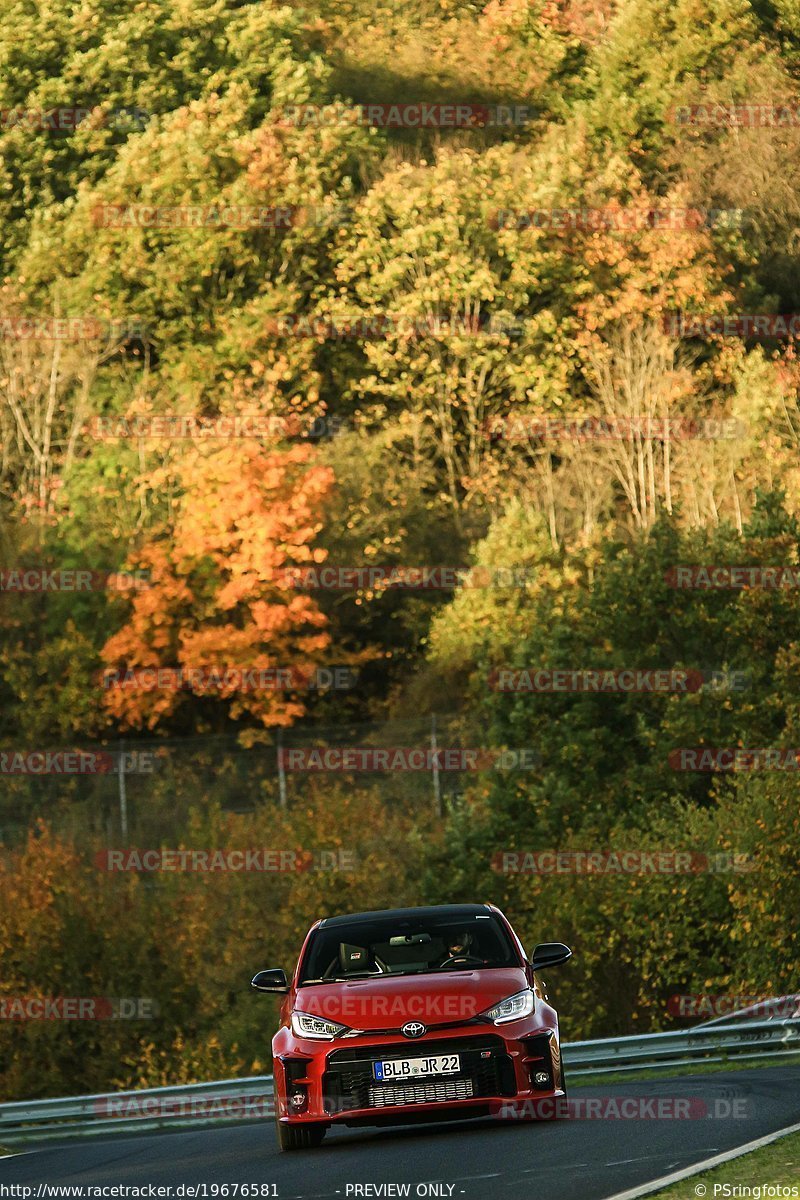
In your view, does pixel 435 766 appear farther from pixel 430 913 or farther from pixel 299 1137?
pixel 299 1137

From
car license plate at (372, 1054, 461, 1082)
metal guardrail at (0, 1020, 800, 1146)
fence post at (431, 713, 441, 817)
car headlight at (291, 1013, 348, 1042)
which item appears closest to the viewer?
car license plate at (372, 1054, 461, 1082)

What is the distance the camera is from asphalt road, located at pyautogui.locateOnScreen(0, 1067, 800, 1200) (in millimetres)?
10977

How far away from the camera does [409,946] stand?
46.2ft

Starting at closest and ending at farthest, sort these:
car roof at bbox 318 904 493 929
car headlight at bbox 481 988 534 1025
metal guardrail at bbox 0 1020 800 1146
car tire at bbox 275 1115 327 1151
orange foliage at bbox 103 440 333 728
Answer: car headlight at bbox 481 988 534 1025
car tire at bbox 275 1115 327 1151
car roof at bbox 318 904 493 929
metal guardrail at bbox 0 1020 800 1146
orange foliage at bbox 103 440 333 728

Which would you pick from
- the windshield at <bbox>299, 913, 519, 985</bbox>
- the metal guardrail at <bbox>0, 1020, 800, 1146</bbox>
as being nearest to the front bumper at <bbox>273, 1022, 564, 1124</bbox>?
the windshield at <bbox>299, 913, 519, 985</bbox>

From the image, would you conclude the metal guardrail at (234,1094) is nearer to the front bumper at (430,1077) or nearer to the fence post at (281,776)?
the front bumper at (430,1077)

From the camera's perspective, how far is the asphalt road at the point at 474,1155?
11.0 m

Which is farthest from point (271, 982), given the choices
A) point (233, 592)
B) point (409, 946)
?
point (233, 592)

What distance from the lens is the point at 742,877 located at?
36.2m

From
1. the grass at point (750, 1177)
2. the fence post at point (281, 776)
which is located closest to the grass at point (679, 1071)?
the grass at point (750, 1177)

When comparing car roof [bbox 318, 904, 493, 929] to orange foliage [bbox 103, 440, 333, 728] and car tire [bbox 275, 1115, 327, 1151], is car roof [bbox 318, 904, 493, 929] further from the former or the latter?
orange foliage [bbox 103, 440, 333, 728]

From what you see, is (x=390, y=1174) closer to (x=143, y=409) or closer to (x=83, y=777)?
(x=83, y=777)

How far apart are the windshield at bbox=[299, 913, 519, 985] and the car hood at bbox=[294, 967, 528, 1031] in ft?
1.09

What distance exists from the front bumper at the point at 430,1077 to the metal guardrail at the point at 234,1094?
6.74 m
